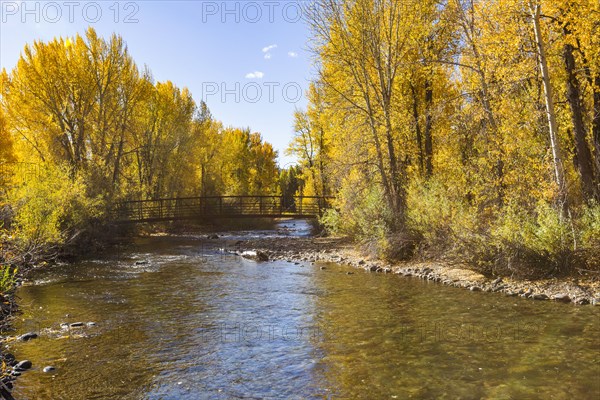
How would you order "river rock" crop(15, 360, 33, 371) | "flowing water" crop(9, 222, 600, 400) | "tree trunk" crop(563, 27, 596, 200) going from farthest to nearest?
"tree trunk" crop(563, 27, 596, 200) < "river rock" crop(15, 360, 33, 371) < "flowing water" crop(9, 222, 600, 400)

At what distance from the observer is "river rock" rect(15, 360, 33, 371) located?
6.04 metres

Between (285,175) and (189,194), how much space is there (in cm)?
3606

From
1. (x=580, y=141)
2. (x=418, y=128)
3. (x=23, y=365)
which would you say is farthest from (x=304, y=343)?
(x=418, y=128)

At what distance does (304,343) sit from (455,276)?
6.30 meters

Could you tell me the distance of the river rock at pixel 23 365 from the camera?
6.04 meters

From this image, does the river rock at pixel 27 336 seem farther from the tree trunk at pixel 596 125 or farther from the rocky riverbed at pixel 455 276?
the tree trunk at pixel 596 125

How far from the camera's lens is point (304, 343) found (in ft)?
24.0

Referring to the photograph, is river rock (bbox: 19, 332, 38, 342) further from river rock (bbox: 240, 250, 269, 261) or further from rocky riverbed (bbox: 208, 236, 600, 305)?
river rock (bbox: 240, 250, 269, 261)

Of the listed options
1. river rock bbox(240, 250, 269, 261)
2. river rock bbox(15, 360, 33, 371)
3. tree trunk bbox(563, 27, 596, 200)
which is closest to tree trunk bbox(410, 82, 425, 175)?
river rock bbox(240, 250, 269, 261)

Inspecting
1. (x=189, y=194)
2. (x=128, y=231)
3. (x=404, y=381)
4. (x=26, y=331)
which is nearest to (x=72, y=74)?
(x=128, y=231)

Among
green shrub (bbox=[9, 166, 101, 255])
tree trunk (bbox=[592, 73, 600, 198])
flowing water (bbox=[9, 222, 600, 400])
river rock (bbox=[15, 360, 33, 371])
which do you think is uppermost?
tree trunk (bbox=[592, 73, 600, 198])

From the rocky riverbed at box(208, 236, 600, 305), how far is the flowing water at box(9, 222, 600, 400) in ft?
1.49

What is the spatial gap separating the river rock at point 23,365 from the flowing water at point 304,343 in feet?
0.36

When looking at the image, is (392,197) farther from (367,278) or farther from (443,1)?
(443,1)
